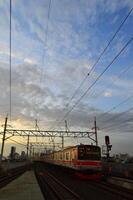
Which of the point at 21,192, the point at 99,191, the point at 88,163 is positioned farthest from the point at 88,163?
the point at 21,192

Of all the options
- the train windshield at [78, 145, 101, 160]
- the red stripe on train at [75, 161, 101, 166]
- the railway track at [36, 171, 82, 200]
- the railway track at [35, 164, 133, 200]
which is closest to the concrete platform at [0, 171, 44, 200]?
the railway track at [36, 171, 82, 200]

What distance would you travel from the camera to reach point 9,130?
51375mm

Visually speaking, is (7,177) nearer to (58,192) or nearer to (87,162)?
(87,162)

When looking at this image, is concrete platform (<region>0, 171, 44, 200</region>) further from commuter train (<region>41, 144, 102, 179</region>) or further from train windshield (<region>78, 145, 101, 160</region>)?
train windshield (<region>78, 145, 101, 160</region>)

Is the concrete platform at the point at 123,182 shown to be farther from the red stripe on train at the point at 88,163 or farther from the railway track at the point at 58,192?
the railway track at the point at 58,192

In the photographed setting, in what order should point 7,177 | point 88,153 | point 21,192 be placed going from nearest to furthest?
point 21,192
point 88,153
point 7,177

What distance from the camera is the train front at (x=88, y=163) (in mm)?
27969

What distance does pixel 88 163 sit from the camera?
1113 inches

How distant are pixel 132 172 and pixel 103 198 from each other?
15.1 metres

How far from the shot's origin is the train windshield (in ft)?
94.2

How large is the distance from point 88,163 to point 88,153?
1.23 meters

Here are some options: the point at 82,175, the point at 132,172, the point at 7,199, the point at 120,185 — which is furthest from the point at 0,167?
the point at 7,199

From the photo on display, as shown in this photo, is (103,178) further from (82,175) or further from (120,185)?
(120,185)

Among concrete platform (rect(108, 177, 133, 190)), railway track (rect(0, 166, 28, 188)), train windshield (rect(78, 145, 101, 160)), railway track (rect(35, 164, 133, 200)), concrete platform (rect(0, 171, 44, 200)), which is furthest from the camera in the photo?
train windshield (rect(78, 145, 101, 160))
